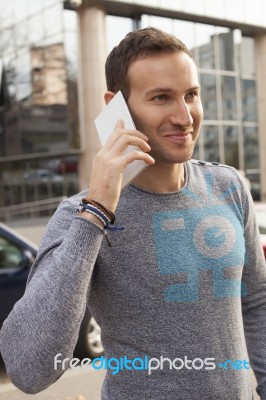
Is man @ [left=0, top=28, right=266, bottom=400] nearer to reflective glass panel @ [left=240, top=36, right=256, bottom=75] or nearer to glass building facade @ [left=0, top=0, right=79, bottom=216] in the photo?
glass building facade @ [left=0, top=0, right=79, bottom=216]

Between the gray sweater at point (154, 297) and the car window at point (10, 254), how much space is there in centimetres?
362

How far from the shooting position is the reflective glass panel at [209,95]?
71.6 feet

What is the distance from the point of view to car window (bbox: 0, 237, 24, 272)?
16.6ft

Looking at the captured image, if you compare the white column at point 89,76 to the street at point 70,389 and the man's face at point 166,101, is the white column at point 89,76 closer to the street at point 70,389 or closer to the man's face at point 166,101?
the street at point 70,389

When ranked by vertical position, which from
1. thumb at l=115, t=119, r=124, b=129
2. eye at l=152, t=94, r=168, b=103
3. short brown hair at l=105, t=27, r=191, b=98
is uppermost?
short brown hair at l=105, t=27, r=191, b=98

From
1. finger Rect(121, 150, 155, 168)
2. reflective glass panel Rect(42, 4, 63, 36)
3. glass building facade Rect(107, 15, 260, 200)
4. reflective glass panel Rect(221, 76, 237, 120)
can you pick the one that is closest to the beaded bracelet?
finger Rect(121, 150, 155, 168)

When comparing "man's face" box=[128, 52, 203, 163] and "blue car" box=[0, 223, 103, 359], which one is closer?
"man's face" box=[128, 52, 203, 163]

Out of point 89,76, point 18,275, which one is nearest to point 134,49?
point 18,275

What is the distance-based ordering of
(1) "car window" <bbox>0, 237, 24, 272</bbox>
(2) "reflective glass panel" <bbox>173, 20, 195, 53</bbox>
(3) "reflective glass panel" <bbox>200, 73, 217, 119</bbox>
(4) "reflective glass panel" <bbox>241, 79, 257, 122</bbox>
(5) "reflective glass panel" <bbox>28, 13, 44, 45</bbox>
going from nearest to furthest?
(1) "car window" <bbox>0, 237, 24, 272</bbox>
(5) "reflective glass panel" <bbox>28, 13, 44, 45</bbox>
(2) "reflective glass panel" <bbox>173, 20, 195, 53</bbox>
(3) "reflective glass panel" <bbox>200, 73, 217, 119</bbox>
(4) "reflective glass panel" <bbox>241, 79, 257, 122</bbox>

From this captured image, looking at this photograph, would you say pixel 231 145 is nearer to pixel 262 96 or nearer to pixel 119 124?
pixel 262 96

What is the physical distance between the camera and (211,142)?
22047 mm

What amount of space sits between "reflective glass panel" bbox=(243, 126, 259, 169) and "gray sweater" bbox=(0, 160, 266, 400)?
73.2ft

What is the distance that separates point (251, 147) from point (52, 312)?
2314cm

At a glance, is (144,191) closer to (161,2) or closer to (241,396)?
(241,396)
